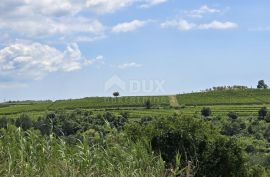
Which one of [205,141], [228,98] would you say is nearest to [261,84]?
[228,98]

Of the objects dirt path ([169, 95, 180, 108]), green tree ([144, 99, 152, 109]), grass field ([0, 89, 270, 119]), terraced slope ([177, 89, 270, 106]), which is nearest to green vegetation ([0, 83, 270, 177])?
grass field ([0, 89, 270, 119])

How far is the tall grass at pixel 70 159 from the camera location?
5.69 metres

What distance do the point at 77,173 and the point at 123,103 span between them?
10584 centimetres

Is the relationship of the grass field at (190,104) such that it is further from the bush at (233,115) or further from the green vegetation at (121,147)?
the green vegetation at (121,147)

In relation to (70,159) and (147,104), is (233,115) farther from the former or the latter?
(70,159)

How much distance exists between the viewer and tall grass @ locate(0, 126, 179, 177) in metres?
5.69

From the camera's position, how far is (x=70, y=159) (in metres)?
6.03

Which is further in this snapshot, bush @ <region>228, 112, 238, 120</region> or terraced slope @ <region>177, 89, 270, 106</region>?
terraced slope @ <region>177, 89, 270, 106</region>

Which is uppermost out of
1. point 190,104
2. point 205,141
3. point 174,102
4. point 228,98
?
point 228,98

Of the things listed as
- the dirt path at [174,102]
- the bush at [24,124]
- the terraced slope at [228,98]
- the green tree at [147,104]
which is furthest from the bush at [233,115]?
the bush at [24,124]

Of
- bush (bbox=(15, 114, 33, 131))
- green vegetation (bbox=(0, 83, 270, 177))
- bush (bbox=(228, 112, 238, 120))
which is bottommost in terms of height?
bush (bbox=(228, 112, 238, 120))

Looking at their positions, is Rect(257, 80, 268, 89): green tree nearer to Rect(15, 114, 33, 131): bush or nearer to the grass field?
the grass field

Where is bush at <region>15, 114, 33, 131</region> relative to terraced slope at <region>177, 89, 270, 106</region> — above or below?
below

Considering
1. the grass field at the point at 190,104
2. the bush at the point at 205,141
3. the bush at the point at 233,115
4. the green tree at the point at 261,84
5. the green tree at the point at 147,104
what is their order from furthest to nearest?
the green tree at the point at 261,84, the green tree at the point at 147,104, the grass field at the point at 190,104, the bush at the point at 233,115, the bush at the point at 205,141
